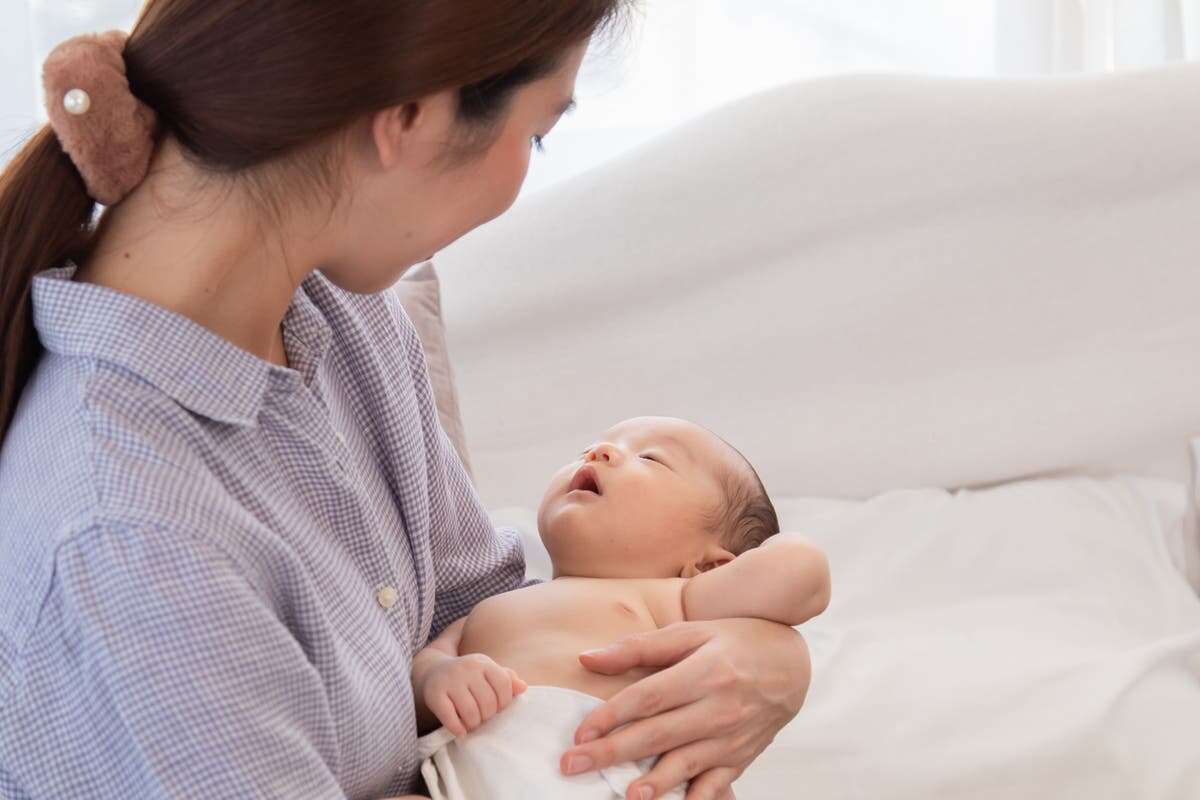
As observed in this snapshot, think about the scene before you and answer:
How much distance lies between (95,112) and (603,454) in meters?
0.75

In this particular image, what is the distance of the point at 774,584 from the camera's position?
1396 millimetres

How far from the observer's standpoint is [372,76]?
1.02m

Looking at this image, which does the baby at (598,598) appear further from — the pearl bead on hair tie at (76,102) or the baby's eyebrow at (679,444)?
the pearl bead on hair tie at (76,102)

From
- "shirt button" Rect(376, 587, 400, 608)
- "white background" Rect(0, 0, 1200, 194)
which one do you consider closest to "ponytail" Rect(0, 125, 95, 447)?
"shirt button" Rect(376, 587, 400, 608)

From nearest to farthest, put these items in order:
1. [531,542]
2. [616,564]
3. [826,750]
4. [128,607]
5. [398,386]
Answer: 1. [128,607]
2. [398,386]
3. [616,564]
4. [826,750]
5. [531,542]

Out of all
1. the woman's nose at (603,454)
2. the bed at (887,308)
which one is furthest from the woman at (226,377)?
the bed at (887,308)

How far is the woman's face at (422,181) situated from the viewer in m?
1.07

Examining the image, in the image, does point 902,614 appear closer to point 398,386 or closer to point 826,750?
point 826,750

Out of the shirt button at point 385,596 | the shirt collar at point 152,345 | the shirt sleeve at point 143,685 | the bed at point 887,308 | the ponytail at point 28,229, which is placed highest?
the ponytail at point 28,229

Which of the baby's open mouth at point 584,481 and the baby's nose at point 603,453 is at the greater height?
the baby's nose at point 603,453

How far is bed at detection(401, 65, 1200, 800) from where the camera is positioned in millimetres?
2250

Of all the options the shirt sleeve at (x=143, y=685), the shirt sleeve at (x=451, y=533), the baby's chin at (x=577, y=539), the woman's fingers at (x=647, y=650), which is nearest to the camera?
the shirt sleeve at (x=143, y=685)

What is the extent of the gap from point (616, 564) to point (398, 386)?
1.15 ft

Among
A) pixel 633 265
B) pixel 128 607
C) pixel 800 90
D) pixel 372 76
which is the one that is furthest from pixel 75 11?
pixel 128 607
